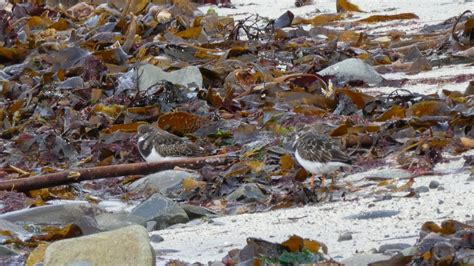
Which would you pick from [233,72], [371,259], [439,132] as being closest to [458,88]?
[439,132]

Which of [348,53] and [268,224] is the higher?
[268,224]

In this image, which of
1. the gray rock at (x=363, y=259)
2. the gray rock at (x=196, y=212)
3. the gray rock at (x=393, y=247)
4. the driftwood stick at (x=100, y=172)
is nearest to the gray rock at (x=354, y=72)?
the driftwood stick at (x=100, y=172)

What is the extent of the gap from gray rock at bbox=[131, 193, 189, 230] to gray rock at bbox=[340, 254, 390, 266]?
1246 millimetres

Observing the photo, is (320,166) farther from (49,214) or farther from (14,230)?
(14,230)

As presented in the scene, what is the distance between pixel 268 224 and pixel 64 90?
331 centimetres

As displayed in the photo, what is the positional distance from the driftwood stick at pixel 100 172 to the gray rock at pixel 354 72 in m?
1.59

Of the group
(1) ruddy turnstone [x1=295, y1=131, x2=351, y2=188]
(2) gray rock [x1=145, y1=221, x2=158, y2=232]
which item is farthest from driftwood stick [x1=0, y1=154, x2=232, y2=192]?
(2) gray rock [x1=145, y1=221, x2=158, y2=232]

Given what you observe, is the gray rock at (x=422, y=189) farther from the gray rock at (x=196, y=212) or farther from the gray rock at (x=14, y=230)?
the gray rock at (x=14, y=230)

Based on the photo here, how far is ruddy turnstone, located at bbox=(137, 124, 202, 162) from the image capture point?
521 centimetres

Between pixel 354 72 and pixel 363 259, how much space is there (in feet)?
11.9

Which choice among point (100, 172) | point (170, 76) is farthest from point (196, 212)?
point (170, 76)

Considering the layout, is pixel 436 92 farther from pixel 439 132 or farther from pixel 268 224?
pixel 268 224

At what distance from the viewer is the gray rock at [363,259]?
2.99 meters

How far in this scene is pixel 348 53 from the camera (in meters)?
7.24
